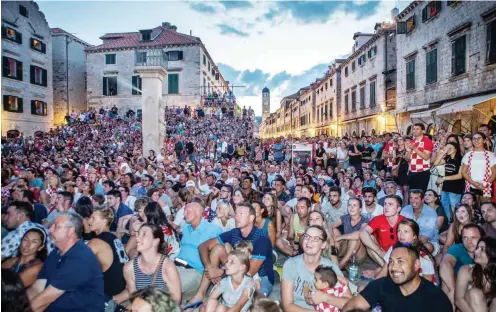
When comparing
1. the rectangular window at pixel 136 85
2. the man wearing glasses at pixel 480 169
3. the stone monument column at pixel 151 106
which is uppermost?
the rectangular window at pixel 136 85

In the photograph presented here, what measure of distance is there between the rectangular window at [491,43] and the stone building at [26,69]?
2946 cm

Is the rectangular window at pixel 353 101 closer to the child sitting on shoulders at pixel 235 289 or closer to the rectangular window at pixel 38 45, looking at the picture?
the rectangular window at pixel 38 45

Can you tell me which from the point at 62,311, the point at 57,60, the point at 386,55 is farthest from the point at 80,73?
the point at 62,311

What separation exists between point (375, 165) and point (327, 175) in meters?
3.29

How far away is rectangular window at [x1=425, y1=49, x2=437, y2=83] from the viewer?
60.3 ft

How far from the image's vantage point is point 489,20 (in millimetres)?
13898

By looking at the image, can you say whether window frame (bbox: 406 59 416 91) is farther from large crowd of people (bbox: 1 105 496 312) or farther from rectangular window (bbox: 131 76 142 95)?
rectangular window (bbox: 131 76 142 95)

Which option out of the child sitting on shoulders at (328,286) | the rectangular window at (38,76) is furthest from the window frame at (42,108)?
the child sitting on shoulders at (328,286)

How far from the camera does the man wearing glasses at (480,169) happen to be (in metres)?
6.51

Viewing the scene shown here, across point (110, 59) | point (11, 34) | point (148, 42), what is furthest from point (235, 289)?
point (110, 59)

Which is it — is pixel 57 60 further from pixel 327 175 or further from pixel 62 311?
pixel 62 311

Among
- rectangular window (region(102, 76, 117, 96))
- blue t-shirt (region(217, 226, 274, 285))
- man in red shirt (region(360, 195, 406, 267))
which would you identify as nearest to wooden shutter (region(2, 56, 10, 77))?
rectangular window (region(102, 76, 117, 96))

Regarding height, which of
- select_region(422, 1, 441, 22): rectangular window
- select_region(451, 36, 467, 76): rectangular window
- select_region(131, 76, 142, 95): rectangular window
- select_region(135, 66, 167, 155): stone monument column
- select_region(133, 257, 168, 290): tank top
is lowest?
select_region(133, 257, 168, 290): tank top

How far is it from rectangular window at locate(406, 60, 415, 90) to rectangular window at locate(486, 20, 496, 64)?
6727 millimetres
